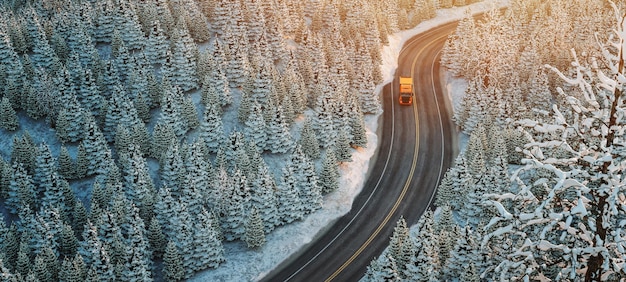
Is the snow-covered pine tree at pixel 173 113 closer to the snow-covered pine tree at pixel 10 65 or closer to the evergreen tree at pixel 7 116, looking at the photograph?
the evergreen tree at pixel 7 116

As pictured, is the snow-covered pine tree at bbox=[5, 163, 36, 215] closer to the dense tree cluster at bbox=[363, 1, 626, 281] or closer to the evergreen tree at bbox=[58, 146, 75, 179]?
the evergreen tree at bbox=[58, 146, 75, 179]

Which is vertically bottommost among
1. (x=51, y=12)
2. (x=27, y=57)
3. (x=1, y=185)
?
(x=1, y=185)

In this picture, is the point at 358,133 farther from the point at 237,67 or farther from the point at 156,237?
the point at 156,237

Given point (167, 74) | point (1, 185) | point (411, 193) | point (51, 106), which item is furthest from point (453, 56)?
point (1, 185)

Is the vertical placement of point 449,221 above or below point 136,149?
below

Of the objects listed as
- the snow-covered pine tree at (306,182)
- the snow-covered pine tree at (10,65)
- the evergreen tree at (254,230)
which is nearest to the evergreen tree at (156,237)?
the evergreen tree at (254,230)

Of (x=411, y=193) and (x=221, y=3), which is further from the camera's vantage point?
(x=221, y=3)

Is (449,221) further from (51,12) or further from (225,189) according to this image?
(51,12)

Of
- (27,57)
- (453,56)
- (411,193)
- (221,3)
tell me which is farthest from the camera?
(453,56)
